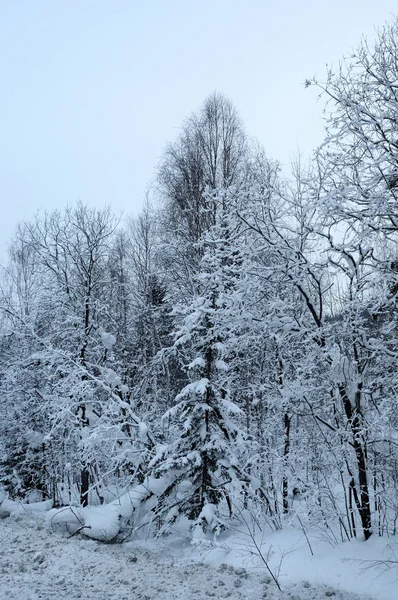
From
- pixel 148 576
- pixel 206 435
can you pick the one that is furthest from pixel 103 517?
pixel 206 435

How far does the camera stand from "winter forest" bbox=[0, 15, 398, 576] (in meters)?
5.67

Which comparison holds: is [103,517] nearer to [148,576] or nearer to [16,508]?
[148,576]

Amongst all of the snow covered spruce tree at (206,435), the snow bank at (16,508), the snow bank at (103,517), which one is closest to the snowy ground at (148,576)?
the snow bank at (103,517)

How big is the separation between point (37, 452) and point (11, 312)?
568cm

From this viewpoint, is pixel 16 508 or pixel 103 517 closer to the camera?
pixel 103 517

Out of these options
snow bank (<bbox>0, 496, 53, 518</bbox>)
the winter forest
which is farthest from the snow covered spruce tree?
snow bank (<bbox>0, 496, 53, 518</bbox>)

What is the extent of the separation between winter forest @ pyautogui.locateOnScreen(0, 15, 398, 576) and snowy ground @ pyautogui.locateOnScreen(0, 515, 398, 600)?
561 millimetres

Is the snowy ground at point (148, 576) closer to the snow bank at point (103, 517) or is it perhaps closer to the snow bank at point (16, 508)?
the snow bank at point (103, 517)

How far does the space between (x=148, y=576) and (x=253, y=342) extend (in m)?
4.03

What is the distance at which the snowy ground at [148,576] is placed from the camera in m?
5.38

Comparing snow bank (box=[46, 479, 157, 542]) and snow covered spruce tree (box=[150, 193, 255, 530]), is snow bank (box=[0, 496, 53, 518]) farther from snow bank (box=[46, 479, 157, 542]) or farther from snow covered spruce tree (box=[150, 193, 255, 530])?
snow covered spruce tree (box=[150, 193, 255, 530])

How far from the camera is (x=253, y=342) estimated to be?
7.80 meters

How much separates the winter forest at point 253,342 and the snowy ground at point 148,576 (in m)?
0.56

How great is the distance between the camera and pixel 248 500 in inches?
298
